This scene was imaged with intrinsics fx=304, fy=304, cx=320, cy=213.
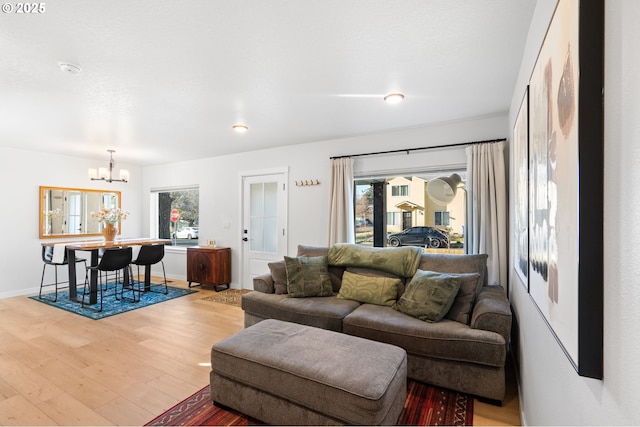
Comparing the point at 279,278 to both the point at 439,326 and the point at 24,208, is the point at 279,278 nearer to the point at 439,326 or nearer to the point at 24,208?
the point at 439,326

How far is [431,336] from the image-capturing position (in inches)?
89.4

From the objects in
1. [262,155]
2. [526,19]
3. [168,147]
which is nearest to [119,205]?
[168,147]

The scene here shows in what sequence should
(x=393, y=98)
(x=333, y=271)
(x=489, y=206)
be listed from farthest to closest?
(x=333, y=271)
(x=489, y=206)
(x=393, y=98)

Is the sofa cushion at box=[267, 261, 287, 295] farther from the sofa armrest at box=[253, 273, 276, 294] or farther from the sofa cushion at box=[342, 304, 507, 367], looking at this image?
the sofa cushion at box=[342, 304, 507, 367]

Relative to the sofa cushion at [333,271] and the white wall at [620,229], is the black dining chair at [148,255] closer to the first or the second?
the sofa cushion at [333,271]

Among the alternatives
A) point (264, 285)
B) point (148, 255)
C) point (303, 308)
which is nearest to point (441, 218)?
point (303, 308)

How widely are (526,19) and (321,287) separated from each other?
2.65 m

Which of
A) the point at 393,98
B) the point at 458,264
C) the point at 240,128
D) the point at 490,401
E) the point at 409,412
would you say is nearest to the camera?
the point at 409,412

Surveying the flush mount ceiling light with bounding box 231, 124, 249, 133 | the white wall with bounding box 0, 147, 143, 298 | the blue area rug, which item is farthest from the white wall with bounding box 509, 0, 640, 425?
the white wall with bounding box 0, 147, 143, 298

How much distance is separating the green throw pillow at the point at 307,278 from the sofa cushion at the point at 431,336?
0.61 meters

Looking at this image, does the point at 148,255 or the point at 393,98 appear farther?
the point at 148,255

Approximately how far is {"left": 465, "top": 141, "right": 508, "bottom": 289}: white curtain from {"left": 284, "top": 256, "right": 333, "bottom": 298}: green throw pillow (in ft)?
5.37

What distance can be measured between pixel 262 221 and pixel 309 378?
3.61m

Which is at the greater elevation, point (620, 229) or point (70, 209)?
point (70, 209)
